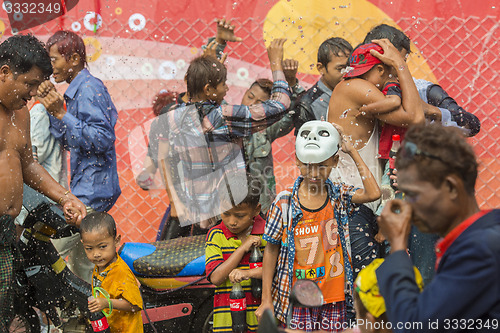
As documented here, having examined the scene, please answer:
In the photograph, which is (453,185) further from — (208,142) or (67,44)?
(67,44)

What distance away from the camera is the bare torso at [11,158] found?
375cm

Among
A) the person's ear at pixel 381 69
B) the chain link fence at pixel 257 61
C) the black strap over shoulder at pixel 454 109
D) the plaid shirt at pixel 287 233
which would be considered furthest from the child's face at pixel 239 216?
the chain link fence at pixel 257 61

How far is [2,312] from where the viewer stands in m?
3.78

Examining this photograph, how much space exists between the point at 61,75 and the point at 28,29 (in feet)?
6.44

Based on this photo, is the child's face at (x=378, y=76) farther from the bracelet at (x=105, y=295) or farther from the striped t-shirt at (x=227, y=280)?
the bracelet at (x=105, y=295)

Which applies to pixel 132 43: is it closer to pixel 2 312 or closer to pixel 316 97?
pixel 316 97

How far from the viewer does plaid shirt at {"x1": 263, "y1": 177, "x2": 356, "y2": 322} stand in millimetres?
3355

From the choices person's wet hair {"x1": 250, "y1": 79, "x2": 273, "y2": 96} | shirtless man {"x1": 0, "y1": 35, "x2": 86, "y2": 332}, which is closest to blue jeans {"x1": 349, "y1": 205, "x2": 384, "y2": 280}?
person's wet hair {"x1": 250, "y1": 79, "x2": 273, "y2": 96}

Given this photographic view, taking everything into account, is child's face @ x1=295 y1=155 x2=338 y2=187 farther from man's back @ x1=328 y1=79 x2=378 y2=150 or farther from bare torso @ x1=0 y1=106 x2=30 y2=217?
bare torso @ x1=0 y1=106 x2=30 y2=217

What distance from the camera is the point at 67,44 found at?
468 cm

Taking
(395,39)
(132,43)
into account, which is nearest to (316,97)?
(395,39)

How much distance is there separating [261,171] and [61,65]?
174cm

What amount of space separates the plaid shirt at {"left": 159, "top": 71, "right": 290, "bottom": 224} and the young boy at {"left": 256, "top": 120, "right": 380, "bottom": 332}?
0.73 m

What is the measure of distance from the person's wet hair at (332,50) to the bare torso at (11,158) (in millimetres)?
2152
